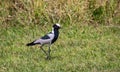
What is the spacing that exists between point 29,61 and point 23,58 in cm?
22

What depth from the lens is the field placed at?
7492 millimetres

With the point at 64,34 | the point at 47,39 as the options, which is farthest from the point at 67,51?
the point at 64,34

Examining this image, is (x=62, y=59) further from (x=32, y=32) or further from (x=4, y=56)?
(x=32, y=32)

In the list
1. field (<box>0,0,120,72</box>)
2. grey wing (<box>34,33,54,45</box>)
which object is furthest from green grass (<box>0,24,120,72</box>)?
grey wing (<box>34,33,54,45</box>)

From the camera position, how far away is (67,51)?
8.27m

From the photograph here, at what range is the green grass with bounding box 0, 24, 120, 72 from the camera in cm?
737

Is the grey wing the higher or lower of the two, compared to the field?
higher

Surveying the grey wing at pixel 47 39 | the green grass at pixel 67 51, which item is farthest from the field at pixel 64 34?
the grey wing at pixel 47 39

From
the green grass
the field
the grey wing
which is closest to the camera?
the green grass

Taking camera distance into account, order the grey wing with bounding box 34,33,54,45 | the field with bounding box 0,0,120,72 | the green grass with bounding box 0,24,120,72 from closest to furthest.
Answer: the green grass with bounding box 0,24,120,72
the field with bounding box 0,0,120,72
the grey wing with bounding box 34,33,54,45

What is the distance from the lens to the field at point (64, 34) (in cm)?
749

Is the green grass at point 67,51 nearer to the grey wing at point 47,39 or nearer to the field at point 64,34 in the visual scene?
the field at point 64,34

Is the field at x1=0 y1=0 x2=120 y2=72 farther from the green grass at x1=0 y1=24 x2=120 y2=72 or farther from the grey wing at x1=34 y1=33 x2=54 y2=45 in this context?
the grey wing at x1=34 y1=33 x2=54 y2=45

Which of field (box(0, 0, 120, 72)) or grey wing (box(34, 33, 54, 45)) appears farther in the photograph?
grey wing (box(34, 33, 54, 45))
